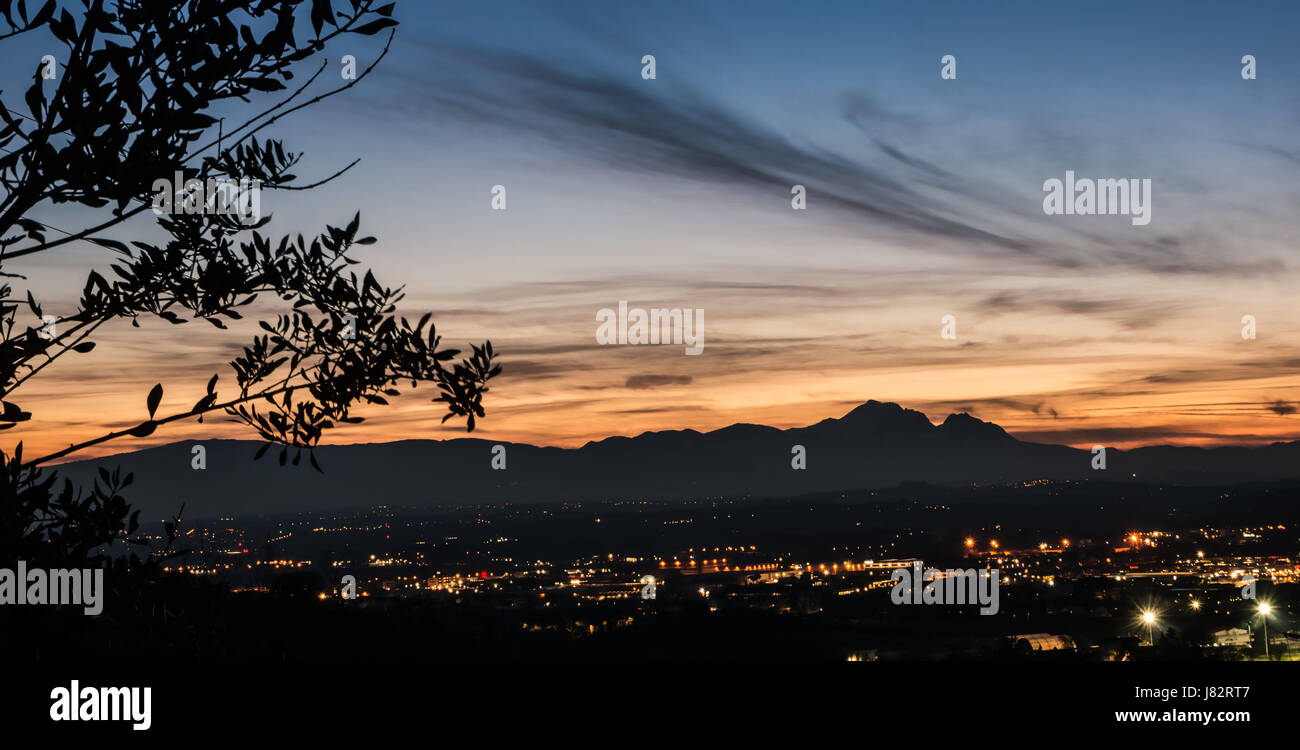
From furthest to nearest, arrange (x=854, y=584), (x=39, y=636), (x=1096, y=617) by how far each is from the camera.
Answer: (x=854, y=584), (x=1096, y=617), (x=39, y=636)

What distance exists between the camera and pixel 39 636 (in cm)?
579

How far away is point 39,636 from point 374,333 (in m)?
2.59

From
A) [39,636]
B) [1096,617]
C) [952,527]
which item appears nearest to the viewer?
[39,636]
